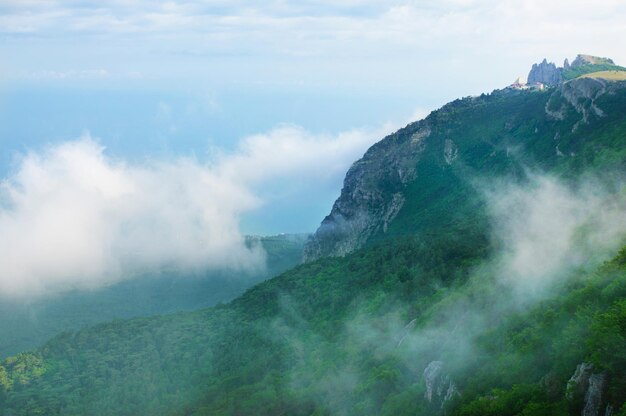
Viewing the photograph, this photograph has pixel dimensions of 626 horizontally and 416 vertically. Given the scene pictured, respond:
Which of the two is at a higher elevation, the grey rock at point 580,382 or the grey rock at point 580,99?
the grey rock at point 580,99

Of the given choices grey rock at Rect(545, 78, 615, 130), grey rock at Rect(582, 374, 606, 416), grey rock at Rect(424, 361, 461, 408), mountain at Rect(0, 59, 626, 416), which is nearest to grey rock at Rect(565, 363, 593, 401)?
mountain at Rect(0, 59, 626, 416)

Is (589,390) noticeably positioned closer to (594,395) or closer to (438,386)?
(594,395)

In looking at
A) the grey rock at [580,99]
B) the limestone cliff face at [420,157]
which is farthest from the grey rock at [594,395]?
the limestone cliff face at [420,157]

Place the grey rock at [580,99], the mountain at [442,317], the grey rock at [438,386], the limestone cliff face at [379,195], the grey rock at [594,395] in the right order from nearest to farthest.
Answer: the grey rock at [594,395] → the mountain at [442,317] → the grey rock at [438,386] → the grey rock at [580,99] → the limestone cliff face at [379,195]

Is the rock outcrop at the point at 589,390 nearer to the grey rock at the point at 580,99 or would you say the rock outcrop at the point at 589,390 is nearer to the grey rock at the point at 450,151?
the grey rock at the point at 580,99

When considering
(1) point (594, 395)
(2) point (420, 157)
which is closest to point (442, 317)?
(1) point (594, 395)

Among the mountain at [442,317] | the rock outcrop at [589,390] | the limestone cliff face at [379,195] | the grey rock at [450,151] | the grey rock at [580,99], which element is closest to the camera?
the rock outcrop at [589,390]

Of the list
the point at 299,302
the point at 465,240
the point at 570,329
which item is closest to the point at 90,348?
the point at 299,302

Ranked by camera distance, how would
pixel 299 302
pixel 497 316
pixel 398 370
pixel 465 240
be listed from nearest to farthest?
1. pixel 497 316
2. pixel 398 370
3. pixel 465 240
4. pixel 299 302

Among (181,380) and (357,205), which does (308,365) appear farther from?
(357,205)
